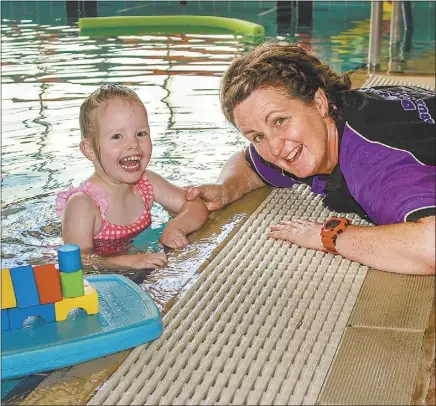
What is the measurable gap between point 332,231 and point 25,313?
3.85 ft

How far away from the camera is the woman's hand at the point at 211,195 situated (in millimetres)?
3627

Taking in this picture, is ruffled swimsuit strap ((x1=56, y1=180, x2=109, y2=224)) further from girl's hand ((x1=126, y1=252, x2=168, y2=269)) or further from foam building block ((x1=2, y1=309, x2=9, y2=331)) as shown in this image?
foam building block ((x1=2, y1=309, x2=9, y2=331))

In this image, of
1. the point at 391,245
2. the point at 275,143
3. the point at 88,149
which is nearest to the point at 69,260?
the point at 275,143

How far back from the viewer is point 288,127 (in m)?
2.91

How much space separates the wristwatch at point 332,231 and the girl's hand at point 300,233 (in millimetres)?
58

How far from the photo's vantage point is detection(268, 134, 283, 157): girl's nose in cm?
291

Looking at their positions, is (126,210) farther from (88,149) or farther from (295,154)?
(295,154)

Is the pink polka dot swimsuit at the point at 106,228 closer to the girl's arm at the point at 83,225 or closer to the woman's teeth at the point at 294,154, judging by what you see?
the girl's arm at the point at 83,225

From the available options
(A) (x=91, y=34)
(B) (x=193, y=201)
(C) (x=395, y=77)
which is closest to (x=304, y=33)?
(A) (x=91, y=34)

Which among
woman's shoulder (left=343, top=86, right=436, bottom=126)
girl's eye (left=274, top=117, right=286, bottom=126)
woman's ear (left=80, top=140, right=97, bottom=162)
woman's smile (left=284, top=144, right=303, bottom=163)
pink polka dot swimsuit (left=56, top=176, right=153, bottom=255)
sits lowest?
pink polka dot swimsuit (left=56, top=176, right=153, bottom=255)

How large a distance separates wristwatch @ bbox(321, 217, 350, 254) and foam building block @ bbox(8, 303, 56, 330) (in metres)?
1.08

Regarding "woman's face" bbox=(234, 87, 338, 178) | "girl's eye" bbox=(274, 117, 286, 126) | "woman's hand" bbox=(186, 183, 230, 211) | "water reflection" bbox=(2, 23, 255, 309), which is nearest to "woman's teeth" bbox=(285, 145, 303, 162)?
"woman's face" bbox=(234, 87, 338, 178)

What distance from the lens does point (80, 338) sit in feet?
7.42

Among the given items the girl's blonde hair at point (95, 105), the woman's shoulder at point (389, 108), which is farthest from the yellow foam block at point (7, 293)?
the woman's shoulder at point (389, 108)
